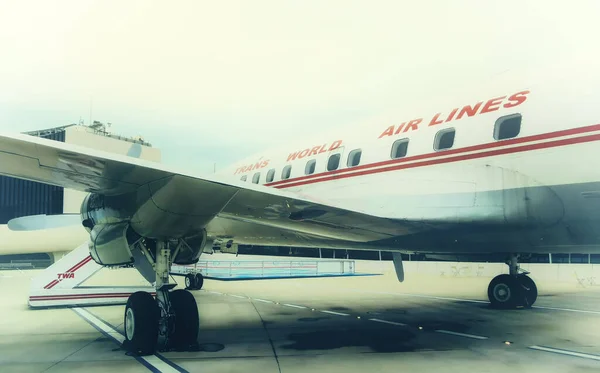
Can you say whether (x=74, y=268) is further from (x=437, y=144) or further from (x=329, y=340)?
(x=437, y=144)

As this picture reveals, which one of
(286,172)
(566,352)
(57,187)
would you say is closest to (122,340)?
(286,172)

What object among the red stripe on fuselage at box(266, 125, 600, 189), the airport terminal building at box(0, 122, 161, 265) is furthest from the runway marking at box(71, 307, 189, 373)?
the airport terminal building at box(0, 122, 161, 265)

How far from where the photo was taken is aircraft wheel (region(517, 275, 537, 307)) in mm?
12969

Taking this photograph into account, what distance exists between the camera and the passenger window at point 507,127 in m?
6.22

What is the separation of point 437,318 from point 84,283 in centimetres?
976

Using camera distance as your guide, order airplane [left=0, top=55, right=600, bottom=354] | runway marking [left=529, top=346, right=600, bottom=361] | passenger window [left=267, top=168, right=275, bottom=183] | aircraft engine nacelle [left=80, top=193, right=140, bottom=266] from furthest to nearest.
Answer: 1. passenger window [left=267, top=168, right=275, bottom=183]
2. aircraft engine nacelle [left=80, top=193, right=140, bottom=266]
3. runway marking [left=529, top=346, right=600, bottom=361]
4. airplane [left=0, top=55, right=600, bottom=354]

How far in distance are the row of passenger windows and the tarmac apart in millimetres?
2938

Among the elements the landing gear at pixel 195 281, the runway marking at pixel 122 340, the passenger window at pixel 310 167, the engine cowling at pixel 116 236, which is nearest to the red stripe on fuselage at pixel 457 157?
the passenger window at pixel 310 167

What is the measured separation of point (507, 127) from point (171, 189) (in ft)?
14.3

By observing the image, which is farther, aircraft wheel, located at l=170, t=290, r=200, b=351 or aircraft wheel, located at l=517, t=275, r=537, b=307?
aircraft wheel, located at l=517, t=275, r=537, b=307

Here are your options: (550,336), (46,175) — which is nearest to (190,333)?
(46,175)

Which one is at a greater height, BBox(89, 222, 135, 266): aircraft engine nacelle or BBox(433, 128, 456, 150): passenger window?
BBox(433, 128, 456, 150): passenger window

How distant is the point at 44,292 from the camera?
1324 centimetres

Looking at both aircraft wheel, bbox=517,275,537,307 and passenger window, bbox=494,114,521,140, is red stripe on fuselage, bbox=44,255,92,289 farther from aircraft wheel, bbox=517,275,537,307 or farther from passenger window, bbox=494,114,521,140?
aircraft wheel, bbox=517,275,537,307
